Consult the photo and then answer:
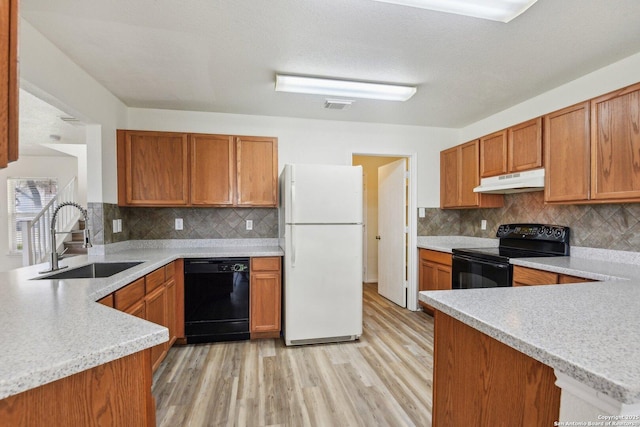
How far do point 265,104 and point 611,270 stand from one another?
10.3 feet

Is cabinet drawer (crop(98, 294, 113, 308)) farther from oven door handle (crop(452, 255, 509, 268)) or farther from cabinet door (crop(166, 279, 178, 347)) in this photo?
oven door handle (crop(452, 255, 509, 268))

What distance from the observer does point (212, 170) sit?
3.12 metres

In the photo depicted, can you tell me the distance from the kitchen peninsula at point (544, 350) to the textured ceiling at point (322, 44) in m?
1.60

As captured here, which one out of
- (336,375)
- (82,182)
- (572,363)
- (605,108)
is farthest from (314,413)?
(82,182)

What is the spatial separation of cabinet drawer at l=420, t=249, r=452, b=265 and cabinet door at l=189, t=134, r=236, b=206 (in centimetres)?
240

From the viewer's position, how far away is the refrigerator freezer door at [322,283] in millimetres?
2773

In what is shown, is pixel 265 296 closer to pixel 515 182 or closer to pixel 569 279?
pixel 569 279

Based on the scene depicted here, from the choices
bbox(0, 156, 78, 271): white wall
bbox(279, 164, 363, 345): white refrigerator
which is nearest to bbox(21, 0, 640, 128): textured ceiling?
bbox(279, 164, 363, 345): white refrigerator

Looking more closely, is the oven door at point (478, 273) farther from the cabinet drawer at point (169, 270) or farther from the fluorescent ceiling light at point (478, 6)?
the cabinet drawer at point (169, 270)

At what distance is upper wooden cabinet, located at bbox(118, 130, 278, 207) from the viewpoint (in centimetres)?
299

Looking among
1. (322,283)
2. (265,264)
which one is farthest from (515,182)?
(265,264)

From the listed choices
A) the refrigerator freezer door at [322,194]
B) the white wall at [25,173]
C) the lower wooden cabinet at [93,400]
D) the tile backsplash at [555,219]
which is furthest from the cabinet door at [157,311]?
the white wall at [25,173]

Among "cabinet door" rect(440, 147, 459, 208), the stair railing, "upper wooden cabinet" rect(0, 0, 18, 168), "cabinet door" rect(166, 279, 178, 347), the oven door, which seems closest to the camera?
"upper wooden cabinet" rect(0, 0, 18, 168)

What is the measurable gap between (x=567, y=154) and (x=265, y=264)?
274cm
